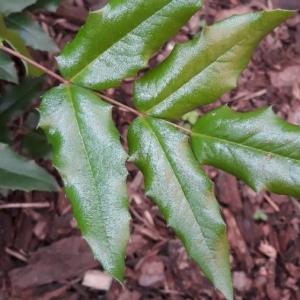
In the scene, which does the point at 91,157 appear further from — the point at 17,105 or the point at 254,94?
the point at 254,94

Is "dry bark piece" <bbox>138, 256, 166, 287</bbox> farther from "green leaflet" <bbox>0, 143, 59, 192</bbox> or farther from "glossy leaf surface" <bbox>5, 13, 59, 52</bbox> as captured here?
"glossy leaf surface" <bbox>5, 13, 59, 52</bbox>

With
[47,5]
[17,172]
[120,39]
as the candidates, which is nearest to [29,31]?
[47,5]

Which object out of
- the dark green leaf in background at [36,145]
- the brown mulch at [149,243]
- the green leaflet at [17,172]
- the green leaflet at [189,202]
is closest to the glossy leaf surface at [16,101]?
the dark green leaf in background at [36,145]

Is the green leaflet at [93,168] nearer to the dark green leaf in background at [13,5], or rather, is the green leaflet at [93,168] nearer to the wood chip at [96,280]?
the dark green leaf in background at [13,5]

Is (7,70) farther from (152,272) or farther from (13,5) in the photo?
(152,272)

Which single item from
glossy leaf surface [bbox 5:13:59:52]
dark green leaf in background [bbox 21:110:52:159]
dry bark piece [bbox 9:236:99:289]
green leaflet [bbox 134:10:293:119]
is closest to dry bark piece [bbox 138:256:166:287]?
dry bark piece [bbox 9:236:99:289]

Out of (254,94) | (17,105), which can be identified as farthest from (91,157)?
(254,94)
